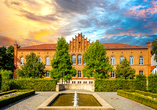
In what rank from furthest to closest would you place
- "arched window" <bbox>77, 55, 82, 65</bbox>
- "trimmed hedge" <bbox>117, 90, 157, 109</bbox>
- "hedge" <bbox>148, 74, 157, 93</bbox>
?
"arched window" <bbox>77, 55, 82, 65</bbox>
"hedge" <bbox>148, 74, 157, 93</bbox>
"trimmed hedge" <bbox>117, 90, 157, 109</bbox>

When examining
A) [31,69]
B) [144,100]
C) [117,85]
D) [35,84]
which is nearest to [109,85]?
[117,85]

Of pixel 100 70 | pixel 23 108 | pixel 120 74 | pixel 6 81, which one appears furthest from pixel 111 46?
pixel 23 108

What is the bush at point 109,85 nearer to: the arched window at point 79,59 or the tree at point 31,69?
the tree at point 31,69

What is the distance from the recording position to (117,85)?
24.5 metres

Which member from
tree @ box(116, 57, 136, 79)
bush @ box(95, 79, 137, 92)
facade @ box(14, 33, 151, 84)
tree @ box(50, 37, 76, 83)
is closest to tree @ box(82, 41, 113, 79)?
bush @ box(95, 79, 137, 92)

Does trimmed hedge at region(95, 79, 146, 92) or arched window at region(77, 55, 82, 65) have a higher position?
arched window at region(77, 55, 82, 65)

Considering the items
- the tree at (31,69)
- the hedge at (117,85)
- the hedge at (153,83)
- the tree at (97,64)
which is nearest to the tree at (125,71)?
the tree at (97,64)

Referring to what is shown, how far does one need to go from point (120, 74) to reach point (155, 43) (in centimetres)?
2059

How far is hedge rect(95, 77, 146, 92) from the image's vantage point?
24453 millimetres

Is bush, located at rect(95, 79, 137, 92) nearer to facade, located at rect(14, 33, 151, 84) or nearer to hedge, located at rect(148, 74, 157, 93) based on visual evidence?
hedge, located at rect(148, 74, 157, 93)

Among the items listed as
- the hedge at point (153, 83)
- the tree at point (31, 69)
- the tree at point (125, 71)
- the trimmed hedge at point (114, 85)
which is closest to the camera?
the hedge at point (153, 83)

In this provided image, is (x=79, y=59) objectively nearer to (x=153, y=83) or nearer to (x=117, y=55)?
(x=117, y=55)

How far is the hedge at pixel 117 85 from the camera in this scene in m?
24.5

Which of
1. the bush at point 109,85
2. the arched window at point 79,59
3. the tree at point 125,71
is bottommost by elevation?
the bush at point 109,85
